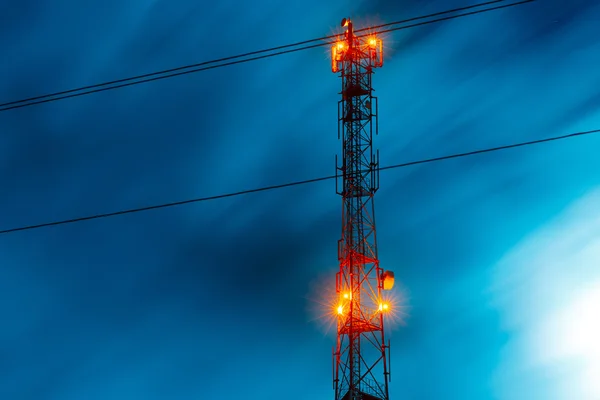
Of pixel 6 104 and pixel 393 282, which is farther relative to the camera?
pixel 393 282

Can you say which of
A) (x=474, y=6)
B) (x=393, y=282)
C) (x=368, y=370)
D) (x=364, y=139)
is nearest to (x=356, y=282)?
(x=393, y=282)

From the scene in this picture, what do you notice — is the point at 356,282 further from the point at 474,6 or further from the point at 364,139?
the point at 474,6

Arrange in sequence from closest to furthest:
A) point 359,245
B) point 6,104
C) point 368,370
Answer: point 6,104
point 368,370
point 359,245

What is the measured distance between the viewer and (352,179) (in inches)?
2132

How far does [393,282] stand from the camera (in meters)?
51.4

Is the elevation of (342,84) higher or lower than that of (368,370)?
higher

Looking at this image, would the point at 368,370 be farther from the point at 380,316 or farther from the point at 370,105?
the point at 370,105

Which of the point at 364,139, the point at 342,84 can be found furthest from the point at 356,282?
the point at 342,84

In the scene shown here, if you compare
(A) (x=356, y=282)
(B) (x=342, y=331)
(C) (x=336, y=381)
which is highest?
(A) (x=356, y=282)

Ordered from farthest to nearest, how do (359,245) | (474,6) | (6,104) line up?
1. (359,245)
2. (6,104)
3. (474,6)

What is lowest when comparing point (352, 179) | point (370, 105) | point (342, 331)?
point (342, 331)

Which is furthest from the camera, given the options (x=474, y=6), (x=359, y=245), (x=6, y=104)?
(x=359, y=245)

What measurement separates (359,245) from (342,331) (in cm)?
627

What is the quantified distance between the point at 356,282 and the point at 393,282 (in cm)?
259
